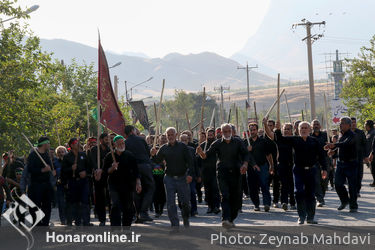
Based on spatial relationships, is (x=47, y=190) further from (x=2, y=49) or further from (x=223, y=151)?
(x=2, y=49)

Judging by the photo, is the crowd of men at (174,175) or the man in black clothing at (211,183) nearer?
the crowd of men at (174,175)

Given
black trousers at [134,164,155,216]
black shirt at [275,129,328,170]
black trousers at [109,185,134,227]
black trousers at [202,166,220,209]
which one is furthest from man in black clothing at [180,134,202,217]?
black trousers at [109,185,134,227]

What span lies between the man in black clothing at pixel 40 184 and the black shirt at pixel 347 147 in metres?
5.61

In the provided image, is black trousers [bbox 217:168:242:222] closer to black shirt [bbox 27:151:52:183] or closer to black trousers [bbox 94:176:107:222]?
black trousers [bbox 94:176:107:222]

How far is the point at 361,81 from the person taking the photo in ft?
150

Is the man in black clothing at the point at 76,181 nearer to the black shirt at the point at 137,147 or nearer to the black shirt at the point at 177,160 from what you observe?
the black shirt at the point at 137,147

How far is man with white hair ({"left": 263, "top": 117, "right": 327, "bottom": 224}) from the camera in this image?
12.3 metres

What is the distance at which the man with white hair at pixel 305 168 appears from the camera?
40.3 ft

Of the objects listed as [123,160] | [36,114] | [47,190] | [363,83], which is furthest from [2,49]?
[363,83]

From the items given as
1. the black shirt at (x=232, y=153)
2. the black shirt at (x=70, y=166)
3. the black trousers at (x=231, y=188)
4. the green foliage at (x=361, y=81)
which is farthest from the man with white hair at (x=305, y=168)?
the green foliage at (x=361, y=81)

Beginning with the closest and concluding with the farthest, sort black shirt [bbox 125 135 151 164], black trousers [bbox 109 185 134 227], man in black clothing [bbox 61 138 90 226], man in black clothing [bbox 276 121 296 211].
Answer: black trousers [bbox 109 185 134 227] < man in black clothing [bbox 61 138 90 226] < black shirt [bbox 125 135 151 164] < man in black clothing [bbox 276 121 296 211]

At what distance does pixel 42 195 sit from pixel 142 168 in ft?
7.32

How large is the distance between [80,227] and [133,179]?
2143 mm

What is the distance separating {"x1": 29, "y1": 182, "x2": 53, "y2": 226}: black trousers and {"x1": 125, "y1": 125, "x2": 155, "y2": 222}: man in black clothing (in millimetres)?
1795
